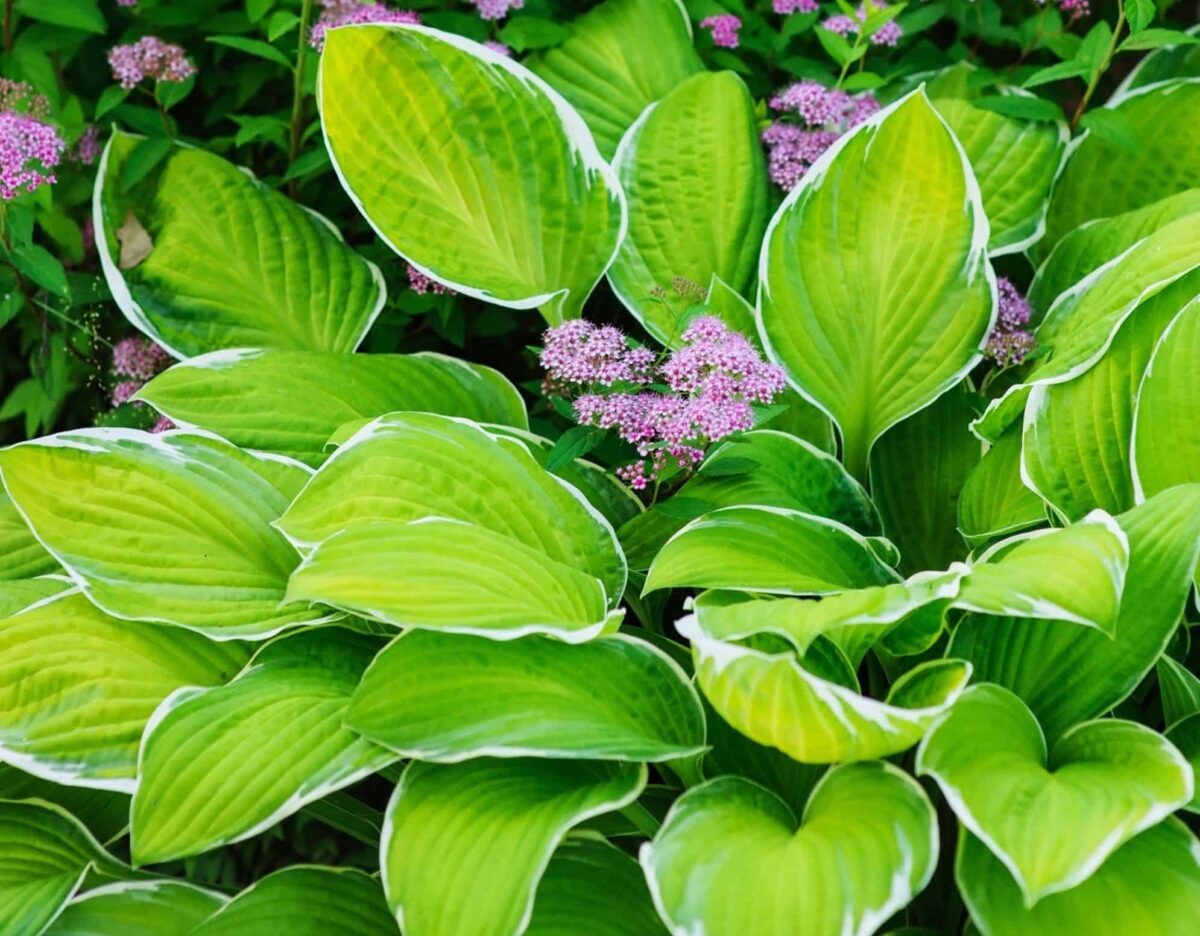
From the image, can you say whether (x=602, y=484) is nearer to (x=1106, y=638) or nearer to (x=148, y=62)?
(x=1106, y=638)

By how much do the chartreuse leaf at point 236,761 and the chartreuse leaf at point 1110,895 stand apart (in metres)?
0.42

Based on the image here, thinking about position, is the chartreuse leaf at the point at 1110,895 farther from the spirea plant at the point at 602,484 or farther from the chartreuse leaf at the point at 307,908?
the chartreuse leaf at the point at 307,908

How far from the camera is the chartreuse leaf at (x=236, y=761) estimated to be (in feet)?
2.92

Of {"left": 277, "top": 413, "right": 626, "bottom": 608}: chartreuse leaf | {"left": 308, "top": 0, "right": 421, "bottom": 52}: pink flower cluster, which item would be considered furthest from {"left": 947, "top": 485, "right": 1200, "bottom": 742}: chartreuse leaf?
{"left": 308, "top": 0, "right": 421, "bottom": 52}: pink flower cluster

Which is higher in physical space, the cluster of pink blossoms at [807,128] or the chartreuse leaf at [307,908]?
the cluster of pink blossoms at [807,128]

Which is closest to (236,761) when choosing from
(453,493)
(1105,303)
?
(453,493)

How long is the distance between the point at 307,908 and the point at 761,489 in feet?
1.69

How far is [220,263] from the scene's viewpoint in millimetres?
1324

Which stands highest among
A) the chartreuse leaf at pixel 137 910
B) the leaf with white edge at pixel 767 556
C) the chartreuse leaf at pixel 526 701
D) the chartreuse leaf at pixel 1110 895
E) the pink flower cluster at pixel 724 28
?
the pink flower cluster at pixel 724 28

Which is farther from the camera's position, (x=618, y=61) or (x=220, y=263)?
(x=618, y=61)

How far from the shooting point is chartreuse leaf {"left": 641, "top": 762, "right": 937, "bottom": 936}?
2.54 ft

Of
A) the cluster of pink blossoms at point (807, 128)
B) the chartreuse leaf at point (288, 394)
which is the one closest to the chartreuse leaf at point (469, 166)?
the chartreuse leaf at point (288, 394)

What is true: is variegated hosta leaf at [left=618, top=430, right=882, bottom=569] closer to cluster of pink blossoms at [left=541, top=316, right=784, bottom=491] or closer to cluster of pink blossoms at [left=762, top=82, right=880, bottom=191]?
cluster of pink blossoms at [left=541, top=316, right=784, bottom=491]

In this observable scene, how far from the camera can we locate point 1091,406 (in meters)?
1.09
